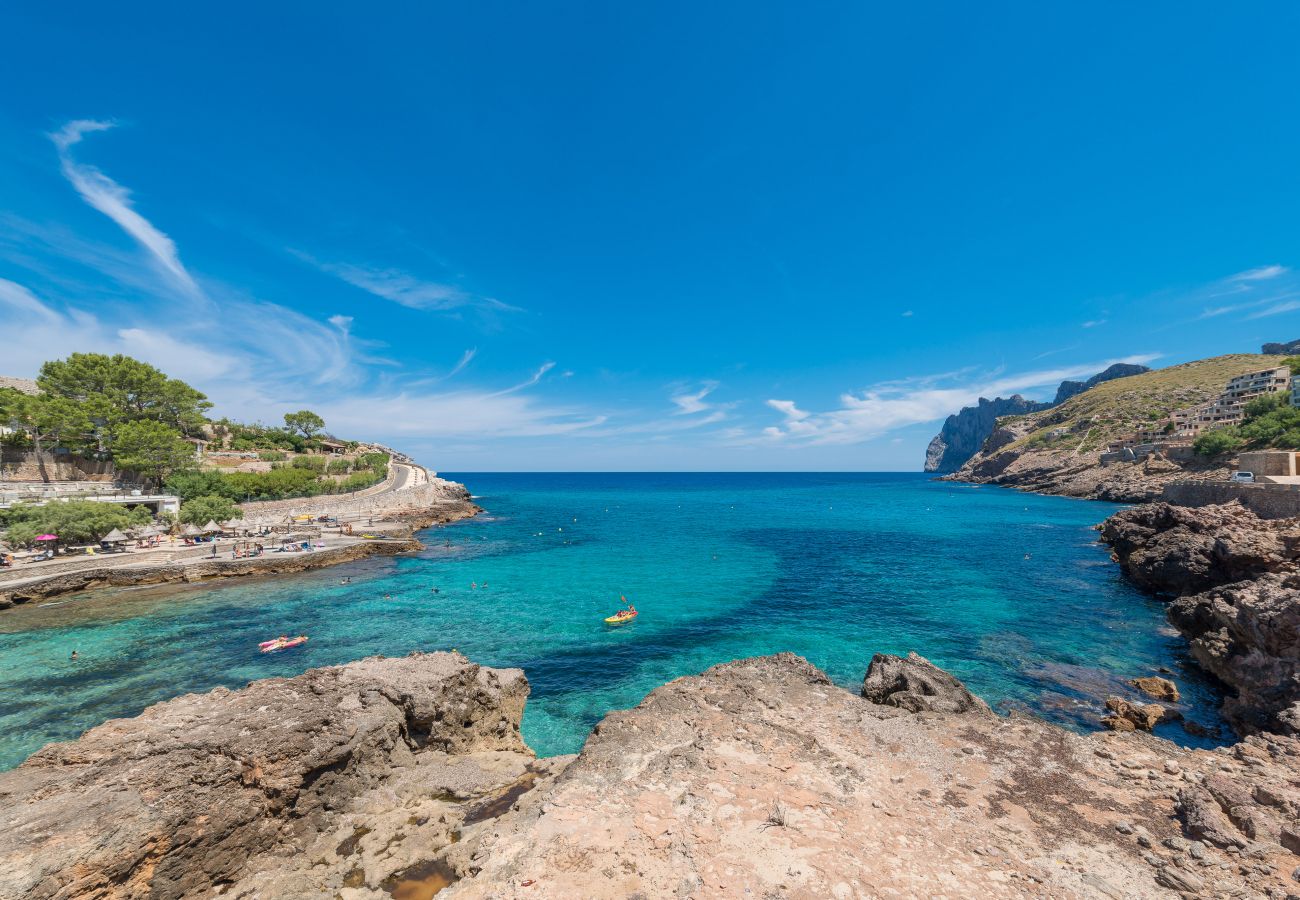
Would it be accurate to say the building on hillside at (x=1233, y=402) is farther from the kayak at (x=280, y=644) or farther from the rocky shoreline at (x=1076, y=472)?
the kayak at (x=280, y=644)

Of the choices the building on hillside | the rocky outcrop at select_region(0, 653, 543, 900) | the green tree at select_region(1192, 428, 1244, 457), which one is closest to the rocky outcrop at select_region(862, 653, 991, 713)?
the rocky outcrop at select_region(0, 653, 543, 900)

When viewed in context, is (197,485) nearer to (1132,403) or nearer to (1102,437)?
(1102,437)

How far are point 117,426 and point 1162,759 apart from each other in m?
85.9

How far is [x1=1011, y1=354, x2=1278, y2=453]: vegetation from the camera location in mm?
124000

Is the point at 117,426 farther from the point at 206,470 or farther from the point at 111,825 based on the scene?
the point at 111,825

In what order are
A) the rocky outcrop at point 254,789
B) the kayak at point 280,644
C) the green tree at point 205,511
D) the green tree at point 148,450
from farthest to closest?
the green tree at point 148,450 → the green tree at point 205,511 → the kayak at point 280,644 → the rocky outcrop at point 254,789

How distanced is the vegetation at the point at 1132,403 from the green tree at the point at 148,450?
177330 millimetres

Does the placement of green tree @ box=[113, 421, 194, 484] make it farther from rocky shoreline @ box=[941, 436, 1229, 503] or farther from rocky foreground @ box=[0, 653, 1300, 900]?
rocky shoreline @ box=[941, 436, 1229, 503]

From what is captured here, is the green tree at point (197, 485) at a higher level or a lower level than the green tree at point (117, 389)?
lower

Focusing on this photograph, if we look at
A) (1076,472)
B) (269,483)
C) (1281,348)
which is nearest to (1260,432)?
(1076,472)

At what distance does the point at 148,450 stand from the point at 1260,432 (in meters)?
145

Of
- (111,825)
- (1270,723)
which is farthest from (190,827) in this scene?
(1270,723)

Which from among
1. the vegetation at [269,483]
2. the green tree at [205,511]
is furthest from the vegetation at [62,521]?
the vegetation at [269,483]

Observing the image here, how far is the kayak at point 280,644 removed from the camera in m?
23.3
